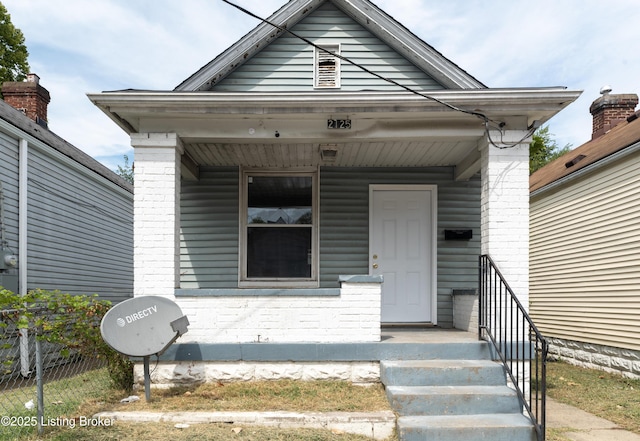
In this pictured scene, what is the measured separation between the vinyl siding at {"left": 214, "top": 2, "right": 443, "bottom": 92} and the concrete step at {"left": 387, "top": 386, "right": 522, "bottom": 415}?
4507 millimetres

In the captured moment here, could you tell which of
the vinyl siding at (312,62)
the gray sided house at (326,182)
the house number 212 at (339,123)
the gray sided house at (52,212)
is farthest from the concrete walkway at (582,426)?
the gray sided house at (52,212)

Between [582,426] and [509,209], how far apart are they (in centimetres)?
219

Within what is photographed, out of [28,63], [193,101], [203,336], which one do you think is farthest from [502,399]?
[28,63]

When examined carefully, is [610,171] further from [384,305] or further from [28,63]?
[28,63]

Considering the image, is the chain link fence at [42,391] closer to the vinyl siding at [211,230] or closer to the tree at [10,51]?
the vinyl siding at [211,230]

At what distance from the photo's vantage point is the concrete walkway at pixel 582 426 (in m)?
4.23

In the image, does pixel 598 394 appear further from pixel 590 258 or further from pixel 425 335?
pixel 590 258

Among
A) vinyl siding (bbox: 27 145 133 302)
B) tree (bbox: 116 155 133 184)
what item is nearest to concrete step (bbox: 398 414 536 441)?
vinyl siding (bbox: 27 145 133 302)

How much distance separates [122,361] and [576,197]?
779 cm

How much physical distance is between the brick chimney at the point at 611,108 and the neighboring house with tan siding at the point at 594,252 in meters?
0.02

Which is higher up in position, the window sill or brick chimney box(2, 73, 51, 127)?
brick chimney box(2, 73, 51, 127)

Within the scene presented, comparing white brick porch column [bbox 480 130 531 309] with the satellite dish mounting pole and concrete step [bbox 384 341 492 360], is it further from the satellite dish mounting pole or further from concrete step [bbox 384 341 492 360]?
the satellite dish mounting pole

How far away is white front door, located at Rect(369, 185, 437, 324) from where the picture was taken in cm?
688

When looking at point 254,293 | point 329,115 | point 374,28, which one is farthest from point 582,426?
point 374,28
